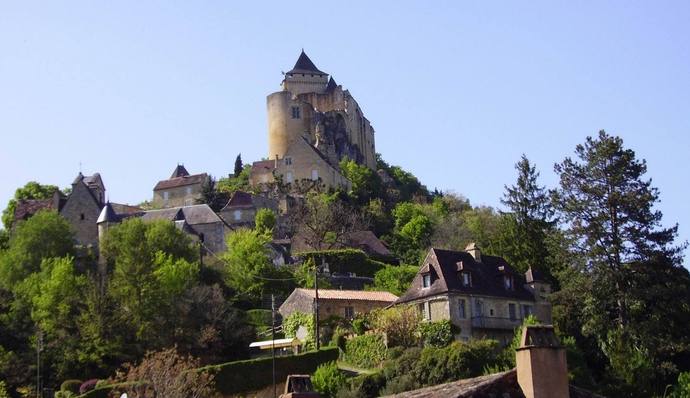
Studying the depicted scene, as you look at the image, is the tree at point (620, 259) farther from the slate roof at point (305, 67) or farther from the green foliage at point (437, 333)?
the slate roof at point (305, 67)

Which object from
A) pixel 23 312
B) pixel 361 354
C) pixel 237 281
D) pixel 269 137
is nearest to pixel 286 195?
pixel 269 137

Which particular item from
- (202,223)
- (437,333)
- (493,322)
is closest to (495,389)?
(437,333)

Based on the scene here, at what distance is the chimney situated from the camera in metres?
17.6

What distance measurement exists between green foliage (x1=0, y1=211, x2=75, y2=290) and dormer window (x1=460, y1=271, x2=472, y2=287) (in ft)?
91.0

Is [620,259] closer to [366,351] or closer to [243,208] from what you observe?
[366,351]

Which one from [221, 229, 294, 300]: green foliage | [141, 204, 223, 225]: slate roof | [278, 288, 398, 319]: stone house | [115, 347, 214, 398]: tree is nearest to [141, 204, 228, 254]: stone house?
[141, 204, 223, 225]: slate roof

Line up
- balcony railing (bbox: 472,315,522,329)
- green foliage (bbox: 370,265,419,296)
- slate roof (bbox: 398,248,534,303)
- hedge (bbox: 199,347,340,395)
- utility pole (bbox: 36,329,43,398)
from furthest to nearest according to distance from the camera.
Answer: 1. green foliage (bbox: 370,265,419,296)
2. slate roof (bbox: 398,248,534,303)
3. balcony railing (bbox: 472,315,522,329)
4. utility pole (bbox: 36,329,43,398)
5. hedge (bbox: 199,347,340,395)

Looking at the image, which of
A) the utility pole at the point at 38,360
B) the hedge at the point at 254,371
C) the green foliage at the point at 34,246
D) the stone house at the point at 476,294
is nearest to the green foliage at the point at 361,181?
the green foliage at the point at 34,246

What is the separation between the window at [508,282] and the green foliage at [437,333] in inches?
248

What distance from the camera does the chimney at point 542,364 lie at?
17.6 m

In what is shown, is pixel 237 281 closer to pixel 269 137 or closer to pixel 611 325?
pixel 611 325

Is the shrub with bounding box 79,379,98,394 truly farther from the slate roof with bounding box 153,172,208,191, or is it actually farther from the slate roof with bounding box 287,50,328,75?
the slate roof with bounding box 287,50,328,75

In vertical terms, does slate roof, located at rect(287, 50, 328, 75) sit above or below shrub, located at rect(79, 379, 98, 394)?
above

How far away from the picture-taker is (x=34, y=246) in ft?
227
